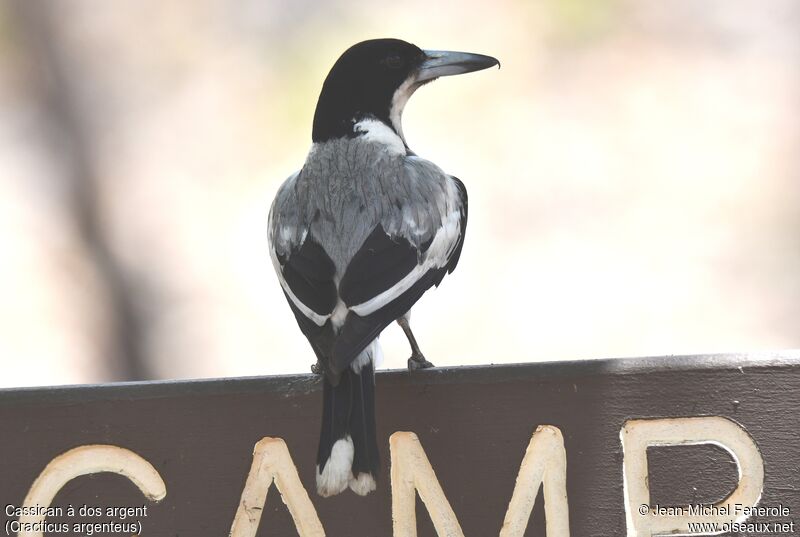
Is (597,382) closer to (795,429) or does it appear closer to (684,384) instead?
(684,384)

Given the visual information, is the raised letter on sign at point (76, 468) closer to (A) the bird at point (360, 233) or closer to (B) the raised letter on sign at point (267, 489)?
(B) the raised letter on sign at point (267, 489)

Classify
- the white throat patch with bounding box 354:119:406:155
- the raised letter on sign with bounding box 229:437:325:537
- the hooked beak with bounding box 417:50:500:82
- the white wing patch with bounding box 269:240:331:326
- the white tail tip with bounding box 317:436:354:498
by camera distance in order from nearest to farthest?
the white tail tip with bounding box 317:436:354:498 < the raised letter on sign with bounding box 229:437:325:537 < the white wing patch with bounding box 269:240:331:326 < the white throat patch with bounding box 354:119:406:155 < the hooked beak with bounding box 417:50:500:82

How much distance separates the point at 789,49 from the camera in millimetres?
6930

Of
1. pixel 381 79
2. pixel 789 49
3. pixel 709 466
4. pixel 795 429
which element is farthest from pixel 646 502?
pixel 789 49

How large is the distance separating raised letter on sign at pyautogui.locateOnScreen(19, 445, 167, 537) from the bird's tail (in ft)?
1.31

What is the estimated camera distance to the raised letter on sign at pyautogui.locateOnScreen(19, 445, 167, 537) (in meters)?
2.68

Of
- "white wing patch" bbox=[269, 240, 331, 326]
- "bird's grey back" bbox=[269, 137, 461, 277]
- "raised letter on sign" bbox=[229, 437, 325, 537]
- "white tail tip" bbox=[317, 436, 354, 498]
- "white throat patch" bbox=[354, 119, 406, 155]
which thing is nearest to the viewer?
"white tail tip" bbox=[317, 436, 354, 498]

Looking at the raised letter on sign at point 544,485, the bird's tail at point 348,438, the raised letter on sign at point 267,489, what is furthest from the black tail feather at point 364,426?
the raised letter on sign at point 544,485

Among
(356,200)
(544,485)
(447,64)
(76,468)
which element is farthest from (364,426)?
(447,64)

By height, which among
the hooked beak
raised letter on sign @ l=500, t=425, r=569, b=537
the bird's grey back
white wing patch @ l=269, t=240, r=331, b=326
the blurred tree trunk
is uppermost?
the blurred tree trunk

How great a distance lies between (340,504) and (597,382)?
587mm

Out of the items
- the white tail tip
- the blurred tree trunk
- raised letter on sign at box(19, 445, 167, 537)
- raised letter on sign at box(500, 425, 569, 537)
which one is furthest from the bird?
the blurred tree trunk

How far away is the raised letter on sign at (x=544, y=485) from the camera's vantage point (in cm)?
255

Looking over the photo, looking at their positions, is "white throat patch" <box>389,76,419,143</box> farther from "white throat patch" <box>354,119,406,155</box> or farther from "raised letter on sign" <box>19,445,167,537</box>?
"raised letter on sign" <box>19,445,167,537</box>
